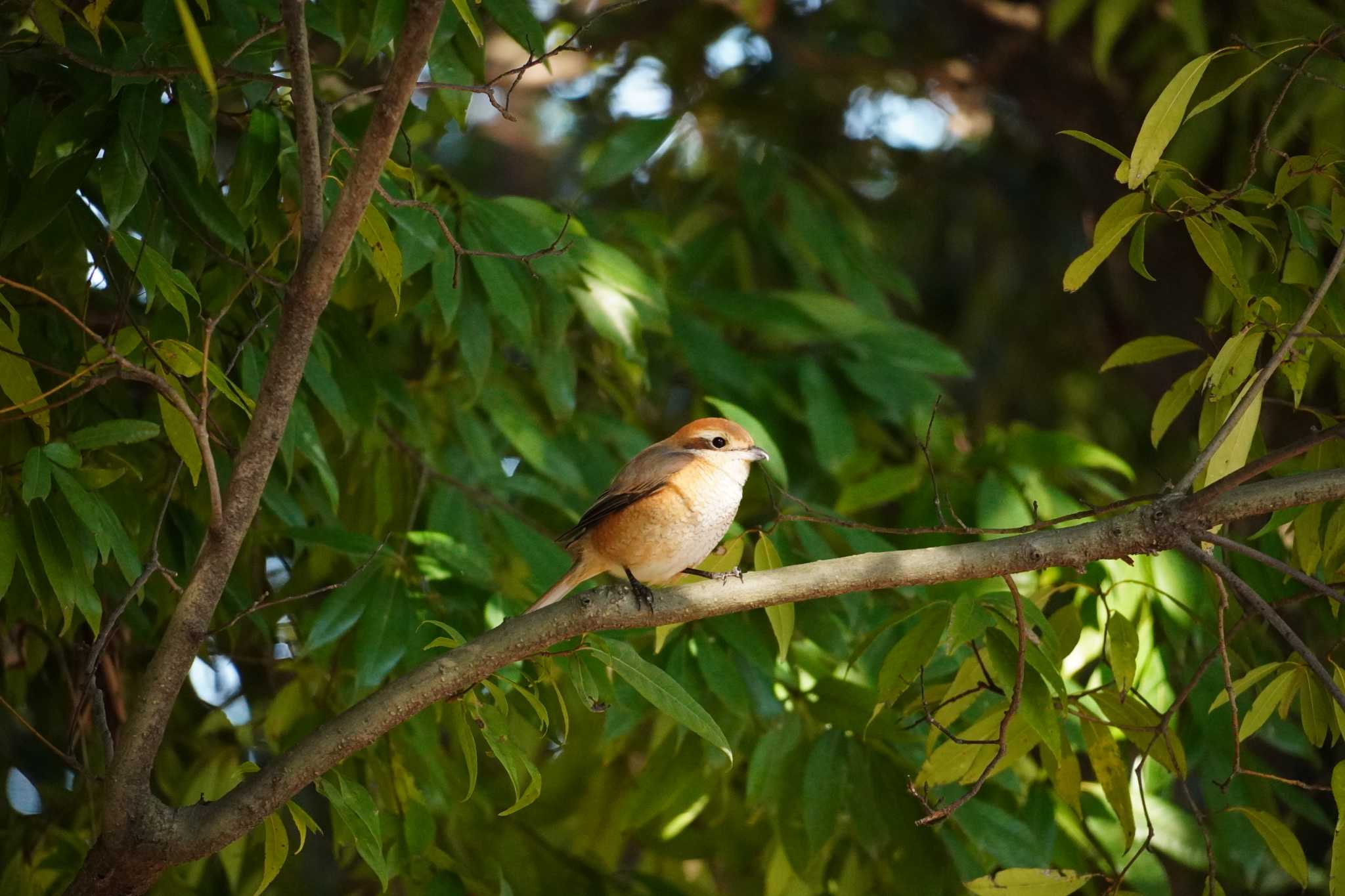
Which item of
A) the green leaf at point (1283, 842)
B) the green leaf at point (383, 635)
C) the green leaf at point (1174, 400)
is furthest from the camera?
the green leaf at point (383, 635)

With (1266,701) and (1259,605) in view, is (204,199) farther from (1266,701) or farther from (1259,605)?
(1266,701)

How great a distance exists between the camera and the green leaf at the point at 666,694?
2.52 metres

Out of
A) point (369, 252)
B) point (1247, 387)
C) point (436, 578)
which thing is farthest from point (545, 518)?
point (1247, 387)

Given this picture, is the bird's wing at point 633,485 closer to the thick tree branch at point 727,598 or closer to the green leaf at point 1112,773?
the thick tree branch at point 727,598

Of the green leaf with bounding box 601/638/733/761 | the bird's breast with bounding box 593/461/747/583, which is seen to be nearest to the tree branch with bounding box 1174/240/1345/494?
the green leaf with bounding box 601/638/733/761

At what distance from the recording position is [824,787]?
3.46 metres

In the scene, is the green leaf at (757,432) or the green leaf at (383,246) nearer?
→ the green leaf at (383,246)

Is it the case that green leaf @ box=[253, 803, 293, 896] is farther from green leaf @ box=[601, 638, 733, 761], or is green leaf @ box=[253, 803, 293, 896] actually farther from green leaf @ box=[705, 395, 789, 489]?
green leaf @ box=[705, 395, 789, 489]

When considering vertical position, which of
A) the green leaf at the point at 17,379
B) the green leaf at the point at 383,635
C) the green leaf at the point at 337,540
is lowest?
the green leaf at the point at 383,635

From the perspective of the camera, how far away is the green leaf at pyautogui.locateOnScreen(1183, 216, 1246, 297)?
2469mm

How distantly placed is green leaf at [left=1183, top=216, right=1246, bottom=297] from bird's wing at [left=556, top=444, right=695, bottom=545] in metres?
1.56

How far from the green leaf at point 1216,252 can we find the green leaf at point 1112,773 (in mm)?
1057

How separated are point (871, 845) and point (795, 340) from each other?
6.43 ft

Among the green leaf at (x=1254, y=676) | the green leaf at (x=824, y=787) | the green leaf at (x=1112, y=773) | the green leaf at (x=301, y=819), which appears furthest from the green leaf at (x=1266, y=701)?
the green leaf at (x=301, y=819)
